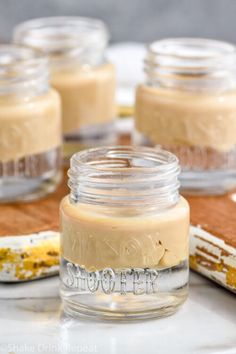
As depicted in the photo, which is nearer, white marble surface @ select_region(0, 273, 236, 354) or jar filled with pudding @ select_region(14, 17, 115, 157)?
white marble surface @ select_region(0, 273, 236, 354)

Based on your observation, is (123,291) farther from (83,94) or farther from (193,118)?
(83,94)

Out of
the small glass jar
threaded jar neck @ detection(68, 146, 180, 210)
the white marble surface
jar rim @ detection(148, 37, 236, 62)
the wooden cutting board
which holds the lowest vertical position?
the white marble surface

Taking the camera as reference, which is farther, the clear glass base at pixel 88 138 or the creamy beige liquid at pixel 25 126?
the clear glass base at pixel 88 138

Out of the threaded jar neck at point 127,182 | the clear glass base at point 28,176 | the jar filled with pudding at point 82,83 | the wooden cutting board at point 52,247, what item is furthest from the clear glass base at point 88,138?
the threaded jar neck at point 127,182

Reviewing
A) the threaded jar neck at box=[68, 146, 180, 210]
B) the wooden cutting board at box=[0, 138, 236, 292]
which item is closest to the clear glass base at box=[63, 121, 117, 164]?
the wooden cutting board at box=[0, 138, 236, 292]

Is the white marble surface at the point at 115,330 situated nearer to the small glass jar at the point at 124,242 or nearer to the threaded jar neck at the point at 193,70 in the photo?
the small glass jar at the point at 124,242

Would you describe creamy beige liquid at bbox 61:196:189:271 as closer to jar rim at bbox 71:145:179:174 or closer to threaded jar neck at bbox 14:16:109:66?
jar rim at bbox 71:145:179:174

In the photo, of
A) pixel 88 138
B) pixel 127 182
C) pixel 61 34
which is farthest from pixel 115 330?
pixel 61 34
